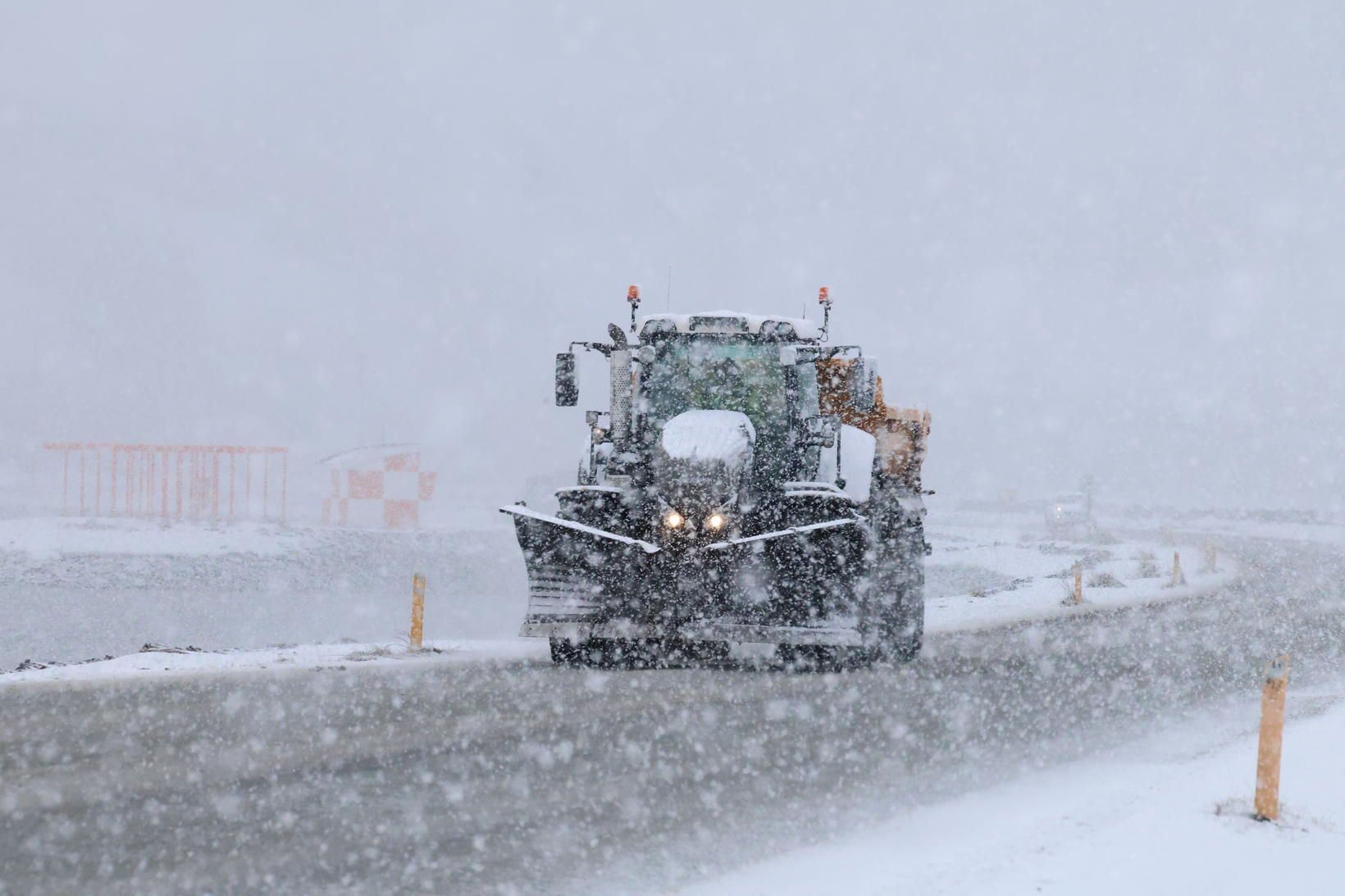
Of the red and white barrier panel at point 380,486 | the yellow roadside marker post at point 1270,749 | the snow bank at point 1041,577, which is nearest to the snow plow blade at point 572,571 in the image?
the yellow roadside marker post at point 1270,749

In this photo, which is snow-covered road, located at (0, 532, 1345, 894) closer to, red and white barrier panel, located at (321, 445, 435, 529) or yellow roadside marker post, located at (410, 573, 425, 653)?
yellow roadside marker post, located at (410, 573, 425, 653)

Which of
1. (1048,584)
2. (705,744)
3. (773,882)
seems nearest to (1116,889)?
(773,882)

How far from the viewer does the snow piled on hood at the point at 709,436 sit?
35.1ft

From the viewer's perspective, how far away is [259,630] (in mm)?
21797

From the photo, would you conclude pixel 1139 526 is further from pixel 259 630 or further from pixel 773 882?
pixel 773 882

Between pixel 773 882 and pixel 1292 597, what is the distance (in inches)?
826

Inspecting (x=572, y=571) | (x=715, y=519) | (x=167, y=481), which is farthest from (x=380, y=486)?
(x=715, y=519)

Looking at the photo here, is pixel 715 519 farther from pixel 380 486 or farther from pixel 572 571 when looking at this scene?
pixel 380 486

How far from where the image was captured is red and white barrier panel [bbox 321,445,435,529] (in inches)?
1873

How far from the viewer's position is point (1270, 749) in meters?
5.86

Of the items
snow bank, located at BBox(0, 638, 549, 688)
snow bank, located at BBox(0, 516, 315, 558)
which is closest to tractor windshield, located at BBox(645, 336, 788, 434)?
snow bank, located at BBox(0, 638, 549, 688)

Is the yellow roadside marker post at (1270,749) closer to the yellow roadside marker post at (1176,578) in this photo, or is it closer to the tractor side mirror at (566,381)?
the tractor side mirror at (566,381)

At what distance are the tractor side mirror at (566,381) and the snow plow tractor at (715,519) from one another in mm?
17

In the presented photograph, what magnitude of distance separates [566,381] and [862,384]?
2953mm
